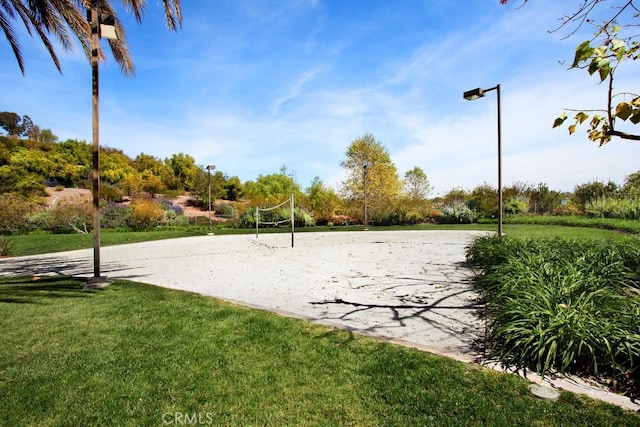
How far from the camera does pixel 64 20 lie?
8.15 meters

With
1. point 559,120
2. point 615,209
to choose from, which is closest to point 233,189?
point 615,209

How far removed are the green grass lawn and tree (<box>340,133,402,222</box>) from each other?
23.5 m

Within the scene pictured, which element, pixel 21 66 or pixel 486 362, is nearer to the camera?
pixel 486 362

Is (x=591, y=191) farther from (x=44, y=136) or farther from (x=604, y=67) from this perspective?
(x=44, y=136)

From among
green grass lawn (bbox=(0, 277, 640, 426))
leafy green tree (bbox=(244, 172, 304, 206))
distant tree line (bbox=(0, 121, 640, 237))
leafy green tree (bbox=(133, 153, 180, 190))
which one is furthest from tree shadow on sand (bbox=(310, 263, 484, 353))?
leafy green tree (bbox=(133, 153, 180, 190))

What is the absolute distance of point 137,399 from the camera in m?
2.40

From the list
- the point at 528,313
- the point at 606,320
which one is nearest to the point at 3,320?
the point at 528,313

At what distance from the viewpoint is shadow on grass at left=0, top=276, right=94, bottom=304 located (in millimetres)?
Result: 5262

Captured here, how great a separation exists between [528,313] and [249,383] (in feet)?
8.36

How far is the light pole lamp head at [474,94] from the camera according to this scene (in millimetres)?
8812

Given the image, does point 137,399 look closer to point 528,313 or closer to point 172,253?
point 528,313

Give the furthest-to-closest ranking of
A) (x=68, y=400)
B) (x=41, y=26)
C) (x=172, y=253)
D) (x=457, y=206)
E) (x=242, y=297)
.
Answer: (x=457, y=206), (x=172, y=253), (x=41, y=26), (x=242, y=297), (x=68, y=400)

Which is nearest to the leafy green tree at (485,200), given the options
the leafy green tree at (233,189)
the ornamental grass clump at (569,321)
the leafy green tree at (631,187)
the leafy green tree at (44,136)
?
the leafy green tree at (631,187)

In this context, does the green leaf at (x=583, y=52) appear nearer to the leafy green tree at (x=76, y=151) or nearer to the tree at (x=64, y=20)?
the tree at (x=64, y=20)
